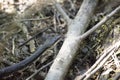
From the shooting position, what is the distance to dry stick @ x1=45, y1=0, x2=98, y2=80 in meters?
1.80

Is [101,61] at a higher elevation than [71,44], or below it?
below

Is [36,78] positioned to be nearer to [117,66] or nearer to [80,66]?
[80,66]

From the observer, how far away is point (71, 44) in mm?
1925

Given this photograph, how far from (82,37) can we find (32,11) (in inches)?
31.3

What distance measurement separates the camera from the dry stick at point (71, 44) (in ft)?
5.91

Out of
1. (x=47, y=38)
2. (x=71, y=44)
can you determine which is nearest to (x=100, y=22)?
(x=71, y=44)

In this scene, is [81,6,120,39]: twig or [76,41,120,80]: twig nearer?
[76,41,120,80]: twig

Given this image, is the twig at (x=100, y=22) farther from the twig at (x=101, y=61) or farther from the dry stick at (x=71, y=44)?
the twig at (x=101, y=61)

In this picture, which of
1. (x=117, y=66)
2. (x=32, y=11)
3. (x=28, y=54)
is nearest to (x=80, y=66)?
(x=117, y=66)

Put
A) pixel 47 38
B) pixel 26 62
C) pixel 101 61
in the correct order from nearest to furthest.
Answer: pixel 101 61
pixel 26 62
pixel 47 38

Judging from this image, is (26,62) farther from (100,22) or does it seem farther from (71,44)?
(100,22)

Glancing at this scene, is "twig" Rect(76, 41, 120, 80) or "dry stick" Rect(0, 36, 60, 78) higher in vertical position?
"dry stick" Rect(0, 36, 60, 78)

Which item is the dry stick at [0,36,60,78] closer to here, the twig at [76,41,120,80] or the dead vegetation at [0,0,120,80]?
the dead vegetation at [0,0,120,80]

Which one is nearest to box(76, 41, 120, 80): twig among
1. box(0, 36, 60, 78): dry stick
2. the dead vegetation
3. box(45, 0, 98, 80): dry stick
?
the dead vegetation
